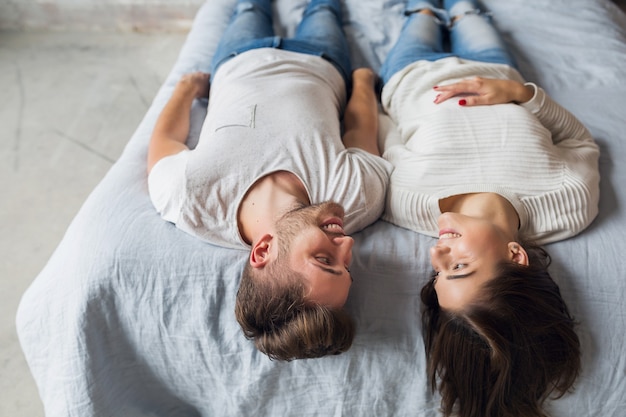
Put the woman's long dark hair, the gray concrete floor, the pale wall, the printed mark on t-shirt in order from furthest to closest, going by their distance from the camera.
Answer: the pale wall < the gray concrete floor < the printed mark on t-shirt < the woman's long dark hair

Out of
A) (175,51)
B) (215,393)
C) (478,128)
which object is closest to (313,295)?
(215,393)

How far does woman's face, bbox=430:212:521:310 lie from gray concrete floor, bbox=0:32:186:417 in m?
0.98

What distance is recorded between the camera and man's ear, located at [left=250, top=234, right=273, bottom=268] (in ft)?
2.99

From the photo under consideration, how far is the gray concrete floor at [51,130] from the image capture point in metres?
1.48

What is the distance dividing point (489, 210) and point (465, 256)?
0.43 feet

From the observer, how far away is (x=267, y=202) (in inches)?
39.6

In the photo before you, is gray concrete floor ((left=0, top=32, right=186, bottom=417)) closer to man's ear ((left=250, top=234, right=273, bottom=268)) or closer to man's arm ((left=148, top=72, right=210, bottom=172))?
man's arm ((left=148, top=72, right=210, bottom=172))

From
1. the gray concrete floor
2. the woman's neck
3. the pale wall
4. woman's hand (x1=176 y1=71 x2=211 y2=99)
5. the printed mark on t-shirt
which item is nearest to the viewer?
the woman's neck

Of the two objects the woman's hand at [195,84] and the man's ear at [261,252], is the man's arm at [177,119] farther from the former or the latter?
the man's ear at [261,252]

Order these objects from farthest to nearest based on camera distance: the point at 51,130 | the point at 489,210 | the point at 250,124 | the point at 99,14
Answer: the point at 99,14 < the point at 51,130 < the point at 250,124 < the point at 489,210

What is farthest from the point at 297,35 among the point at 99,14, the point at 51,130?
the point at 99,14

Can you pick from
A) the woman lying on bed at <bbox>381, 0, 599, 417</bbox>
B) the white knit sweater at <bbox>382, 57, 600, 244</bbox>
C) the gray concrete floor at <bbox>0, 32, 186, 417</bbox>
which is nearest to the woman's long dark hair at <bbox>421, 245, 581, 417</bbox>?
the woman lying on bed at <bbox>381, 0, 599, 417</bbox>

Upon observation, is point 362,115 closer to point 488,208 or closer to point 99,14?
point 488,208

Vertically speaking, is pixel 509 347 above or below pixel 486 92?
below
